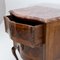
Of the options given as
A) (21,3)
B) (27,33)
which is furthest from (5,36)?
(27,33)

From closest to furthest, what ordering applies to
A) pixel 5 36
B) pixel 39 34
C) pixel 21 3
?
pixel 39 34, pixel 21 3, pixel 5 36

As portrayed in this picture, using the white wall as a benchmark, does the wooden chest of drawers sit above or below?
below

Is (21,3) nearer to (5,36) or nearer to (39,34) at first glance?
(5,36)

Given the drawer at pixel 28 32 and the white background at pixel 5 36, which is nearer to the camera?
the drawer at pixel 28 32

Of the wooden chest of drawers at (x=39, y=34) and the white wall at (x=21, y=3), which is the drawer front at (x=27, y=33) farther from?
the white wall at (x=21, y=3)

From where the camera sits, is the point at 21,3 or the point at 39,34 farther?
the point at 21,3

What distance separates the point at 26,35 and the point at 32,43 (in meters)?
0.06

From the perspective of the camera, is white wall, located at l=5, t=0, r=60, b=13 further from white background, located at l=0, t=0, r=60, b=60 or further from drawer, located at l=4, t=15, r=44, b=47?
drawer, located at l=4, t=15, r=44, b=47

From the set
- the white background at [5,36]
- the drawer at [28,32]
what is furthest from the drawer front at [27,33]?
the white background at [5,36]

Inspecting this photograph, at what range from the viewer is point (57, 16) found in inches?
36.4

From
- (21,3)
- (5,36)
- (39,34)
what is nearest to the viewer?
(39,34)

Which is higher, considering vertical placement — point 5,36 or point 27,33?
point 27,33

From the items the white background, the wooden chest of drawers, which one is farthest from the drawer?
the white background

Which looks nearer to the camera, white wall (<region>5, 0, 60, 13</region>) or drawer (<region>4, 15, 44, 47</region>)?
drawer (<region>4, 15, 44, 47</region>)
